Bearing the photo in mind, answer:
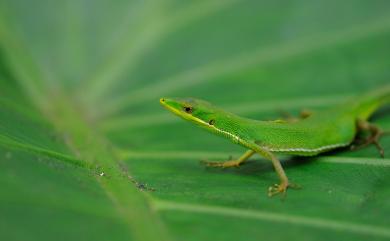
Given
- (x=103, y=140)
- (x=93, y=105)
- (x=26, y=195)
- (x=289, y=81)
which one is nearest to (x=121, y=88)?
(x=93, y=105)

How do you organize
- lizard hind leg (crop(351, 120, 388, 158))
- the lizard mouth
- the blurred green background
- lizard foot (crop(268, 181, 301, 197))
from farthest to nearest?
lizard hind leg (crop(351, 120, 388, 158)) → the lizard mouth → lizard foot (crop(268, 181, 301, 197)) → the blurred green background

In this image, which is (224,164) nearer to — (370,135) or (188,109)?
(188,109)

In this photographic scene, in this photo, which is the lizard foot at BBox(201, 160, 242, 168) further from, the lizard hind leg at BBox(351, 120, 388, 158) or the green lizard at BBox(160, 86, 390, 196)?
the lizard hind leg at BBox(351, 120, 388, 158)

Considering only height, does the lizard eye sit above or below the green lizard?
above

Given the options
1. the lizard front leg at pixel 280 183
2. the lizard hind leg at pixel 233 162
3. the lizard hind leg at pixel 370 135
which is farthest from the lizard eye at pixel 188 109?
the lizard hind leg at pixel 370 135

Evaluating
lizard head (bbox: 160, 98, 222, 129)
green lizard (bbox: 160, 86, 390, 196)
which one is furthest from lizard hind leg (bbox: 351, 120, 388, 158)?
lizard head (bbox: 160, 98, 222, 129)

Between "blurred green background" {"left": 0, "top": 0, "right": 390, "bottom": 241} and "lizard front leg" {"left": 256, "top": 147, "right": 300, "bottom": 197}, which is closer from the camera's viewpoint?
"blurred green background" {"left": 0, "top": 0, "right": 390, "bottom": 241}

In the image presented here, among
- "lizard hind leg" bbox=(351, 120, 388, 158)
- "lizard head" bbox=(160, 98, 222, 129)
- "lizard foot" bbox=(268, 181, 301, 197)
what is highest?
"lizard head" bbox=(160, 98, 222, 129)

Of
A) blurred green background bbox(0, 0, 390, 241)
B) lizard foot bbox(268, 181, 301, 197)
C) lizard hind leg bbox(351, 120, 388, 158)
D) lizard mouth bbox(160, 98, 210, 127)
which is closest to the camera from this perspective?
blurred green background bbox(0, 0, 390, 241)
